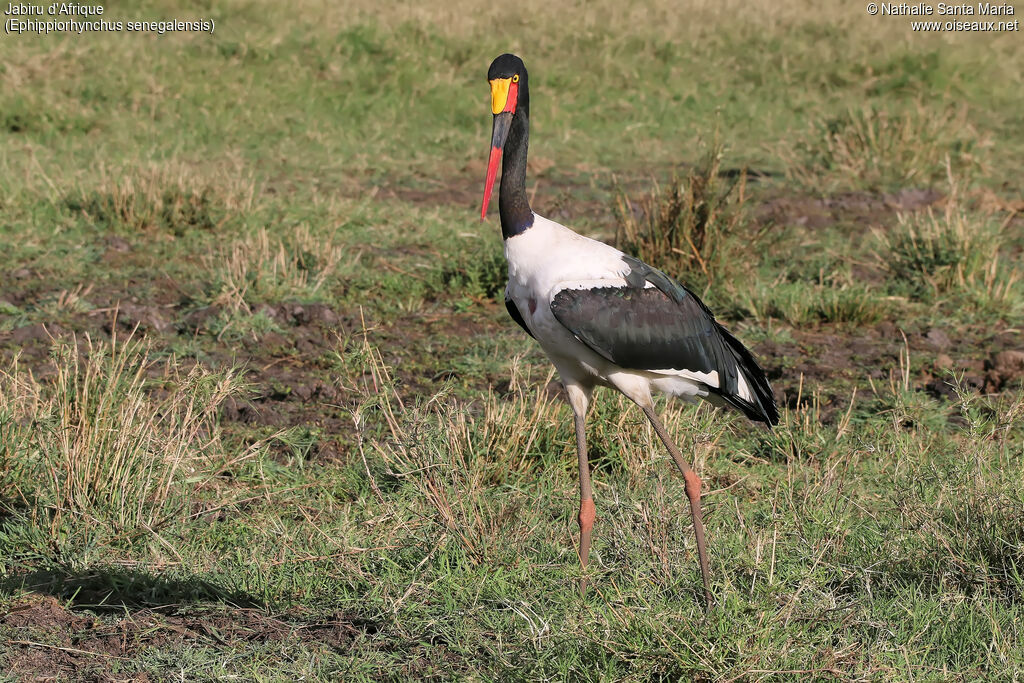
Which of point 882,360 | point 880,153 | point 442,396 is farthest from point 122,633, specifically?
point 880,153

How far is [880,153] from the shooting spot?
31.1 feet

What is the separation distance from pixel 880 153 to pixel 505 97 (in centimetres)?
647

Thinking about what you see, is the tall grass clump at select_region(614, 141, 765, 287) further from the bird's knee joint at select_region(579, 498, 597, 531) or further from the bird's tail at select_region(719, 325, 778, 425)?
the bird's knee joint at select_region(579, 498, 597, 531)

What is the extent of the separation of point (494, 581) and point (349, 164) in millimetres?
6784

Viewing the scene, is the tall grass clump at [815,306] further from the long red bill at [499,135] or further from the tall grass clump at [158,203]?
the tall grass clump at [158,203]

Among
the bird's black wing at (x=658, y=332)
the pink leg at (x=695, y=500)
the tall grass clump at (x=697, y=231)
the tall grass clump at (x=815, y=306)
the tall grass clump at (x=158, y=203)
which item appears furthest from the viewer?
the tall grass clump at (x=158, y=203)

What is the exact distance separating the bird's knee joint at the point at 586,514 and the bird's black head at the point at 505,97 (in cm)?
99

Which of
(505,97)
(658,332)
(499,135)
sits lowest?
(658,332)

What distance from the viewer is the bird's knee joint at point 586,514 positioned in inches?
142

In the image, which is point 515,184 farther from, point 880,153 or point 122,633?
point 880,153

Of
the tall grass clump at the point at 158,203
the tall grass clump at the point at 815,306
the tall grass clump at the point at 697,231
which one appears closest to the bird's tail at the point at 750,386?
the tall grass clump at the point at 815,306

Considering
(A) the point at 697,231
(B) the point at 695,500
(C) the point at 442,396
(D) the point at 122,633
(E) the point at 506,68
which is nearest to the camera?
(D) the point at 122,633

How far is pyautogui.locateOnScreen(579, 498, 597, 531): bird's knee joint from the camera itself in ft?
11.9

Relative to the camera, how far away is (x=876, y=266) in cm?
700
